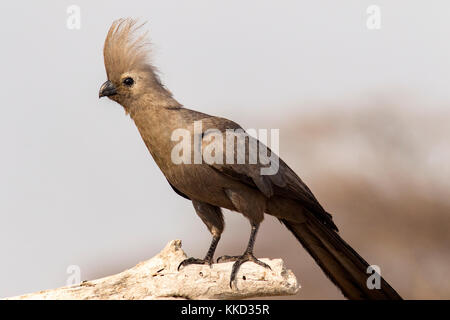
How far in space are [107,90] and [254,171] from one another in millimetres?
1630

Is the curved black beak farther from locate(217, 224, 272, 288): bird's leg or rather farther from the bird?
locate(217, 224, 272, 288): bird's leg

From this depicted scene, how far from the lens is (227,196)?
5.55 metres

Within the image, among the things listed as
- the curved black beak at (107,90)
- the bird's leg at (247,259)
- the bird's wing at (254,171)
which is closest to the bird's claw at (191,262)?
the bird's leg at (247,259)

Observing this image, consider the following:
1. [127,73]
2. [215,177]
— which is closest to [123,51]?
[127,73]

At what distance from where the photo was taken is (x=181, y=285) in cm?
543

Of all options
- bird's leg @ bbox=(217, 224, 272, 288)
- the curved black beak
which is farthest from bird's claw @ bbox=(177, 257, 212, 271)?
the curved black beak

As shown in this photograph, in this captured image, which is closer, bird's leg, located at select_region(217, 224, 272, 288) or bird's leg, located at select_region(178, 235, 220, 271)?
bird's leg, located at select_region(217, 224, 272, 288)

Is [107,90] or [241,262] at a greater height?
Result: [107,90]

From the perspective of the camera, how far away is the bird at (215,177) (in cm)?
548

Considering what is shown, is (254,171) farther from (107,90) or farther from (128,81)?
(107,90)

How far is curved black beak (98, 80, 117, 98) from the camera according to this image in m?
5.71

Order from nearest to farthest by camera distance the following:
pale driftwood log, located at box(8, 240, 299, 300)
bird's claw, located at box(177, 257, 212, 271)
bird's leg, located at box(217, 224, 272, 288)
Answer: pale driftwood log, located at box(8, 240, 299, 300) → bird's leg, located at box(217, 224, 272, 288) → bird's claw, located at box(177, 257, 212, 271)
